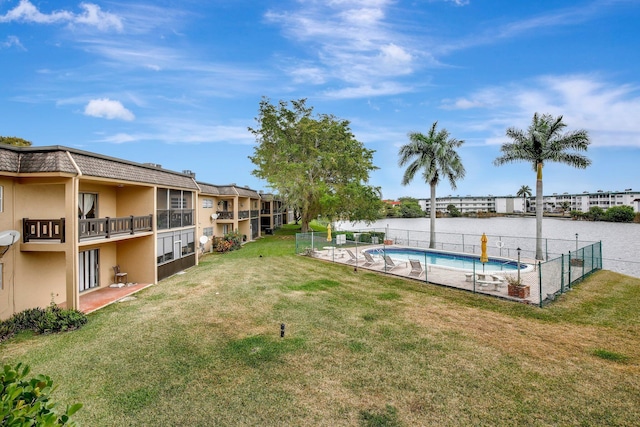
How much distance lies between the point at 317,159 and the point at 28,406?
3438 centimetres

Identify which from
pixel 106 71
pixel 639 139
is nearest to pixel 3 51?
pixel 106 71

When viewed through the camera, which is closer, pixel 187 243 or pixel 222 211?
pixel 187 243

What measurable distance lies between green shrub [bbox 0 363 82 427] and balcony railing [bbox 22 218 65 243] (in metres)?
10.7

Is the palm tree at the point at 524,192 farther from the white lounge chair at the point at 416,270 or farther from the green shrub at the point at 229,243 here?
the white lounge chair at the point at 416,270

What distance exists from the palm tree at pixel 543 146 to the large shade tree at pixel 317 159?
15.1 meters

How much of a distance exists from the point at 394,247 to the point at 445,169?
8.90 meters

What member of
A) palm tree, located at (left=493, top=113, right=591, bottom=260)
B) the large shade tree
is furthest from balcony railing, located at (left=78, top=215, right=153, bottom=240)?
palm tree, located at (left=493, top=113, right=591, bottom=260)

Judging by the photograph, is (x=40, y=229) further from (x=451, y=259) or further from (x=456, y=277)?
(x=451, y=259)

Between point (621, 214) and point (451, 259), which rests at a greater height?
point (621, 214)

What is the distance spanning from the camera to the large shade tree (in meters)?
34.6

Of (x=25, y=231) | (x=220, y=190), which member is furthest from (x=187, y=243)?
(x=220, y=190)

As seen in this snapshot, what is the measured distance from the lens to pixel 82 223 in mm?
12031

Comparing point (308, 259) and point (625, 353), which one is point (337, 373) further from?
point (308, 259)

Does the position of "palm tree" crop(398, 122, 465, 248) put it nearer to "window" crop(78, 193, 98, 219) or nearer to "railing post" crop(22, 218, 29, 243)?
"window" crop(78, 193, 98, 219)
